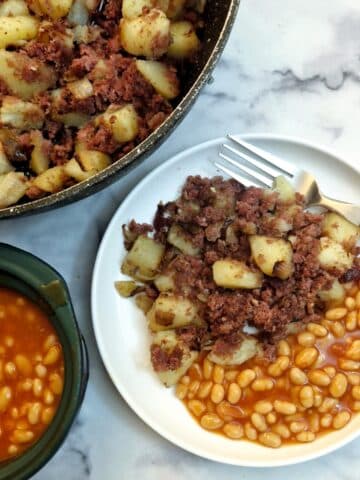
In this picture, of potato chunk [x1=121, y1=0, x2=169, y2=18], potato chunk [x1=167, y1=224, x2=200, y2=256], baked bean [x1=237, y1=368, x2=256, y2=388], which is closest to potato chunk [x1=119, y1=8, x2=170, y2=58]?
potato chunk [x1=121, y1=0, x2=169, y2=18]

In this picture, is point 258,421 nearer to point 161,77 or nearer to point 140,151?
point 140,151

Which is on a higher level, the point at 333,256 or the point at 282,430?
the point at 333,256

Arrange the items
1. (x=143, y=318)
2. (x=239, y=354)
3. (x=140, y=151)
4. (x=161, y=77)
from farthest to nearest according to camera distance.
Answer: (x=143, y=318), (x=239, y=354), (x=161, y=77), (x=140, y=151)

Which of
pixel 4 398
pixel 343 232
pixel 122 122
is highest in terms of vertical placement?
pixel 122 122

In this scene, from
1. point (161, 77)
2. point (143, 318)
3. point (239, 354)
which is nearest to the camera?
point (161, 77)

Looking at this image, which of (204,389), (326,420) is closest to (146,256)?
(204,389)

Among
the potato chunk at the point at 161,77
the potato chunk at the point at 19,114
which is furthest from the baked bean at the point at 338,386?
the potato chunk at the point at 19,114
